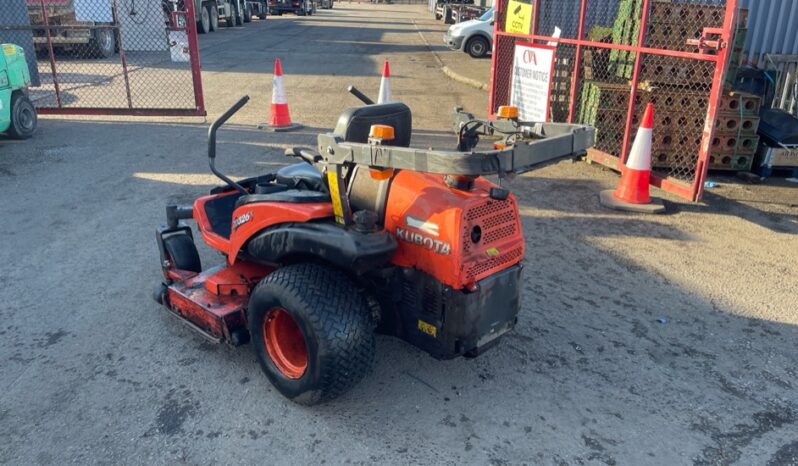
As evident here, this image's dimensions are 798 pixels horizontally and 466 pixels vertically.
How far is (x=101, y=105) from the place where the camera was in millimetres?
10281

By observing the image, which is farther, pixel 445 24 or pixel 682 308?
pixel 445 24

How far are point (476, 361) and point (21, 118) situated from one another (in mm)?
7598

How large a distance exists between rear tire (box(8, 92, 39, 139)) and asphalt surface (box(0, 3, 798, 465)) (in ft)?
6.47

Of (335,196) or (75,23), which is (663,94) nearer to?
(335,196)

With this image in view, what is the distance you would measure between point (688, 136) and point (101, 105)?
28.9 ft

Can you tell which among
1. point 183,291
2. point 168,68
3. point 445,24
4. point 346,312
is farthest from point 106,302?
point 445,24

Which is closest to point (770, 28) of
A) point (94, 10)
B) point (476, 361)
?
point (476, 361)

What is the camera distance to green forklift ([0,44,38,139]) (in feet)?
25.8

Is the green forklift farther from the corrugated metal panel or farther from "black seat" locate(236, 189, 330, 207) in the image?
the corrugated metal panel

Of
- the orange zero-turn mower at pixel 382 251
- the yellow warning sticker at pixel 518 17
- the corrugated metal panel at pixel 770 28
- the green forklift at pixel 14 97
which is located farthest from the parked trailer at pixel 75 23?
the orange zero-turn mower at pixel 382 251

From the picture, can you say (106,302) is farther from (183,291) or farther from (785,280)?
(785,280)

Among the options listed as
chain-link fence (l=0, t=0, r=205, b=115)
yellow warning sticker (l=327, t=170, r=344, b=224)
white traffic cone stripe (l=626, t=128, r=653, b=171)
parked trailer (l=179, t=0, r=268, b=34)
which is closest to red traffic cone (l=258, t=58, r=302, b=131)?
chain-link fence (l=0, t=0, r=205, b=115)

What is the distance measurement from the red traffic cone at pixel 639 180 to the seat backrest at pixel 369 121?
3.57 m

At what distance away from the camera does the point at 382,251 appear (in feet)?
9.45
